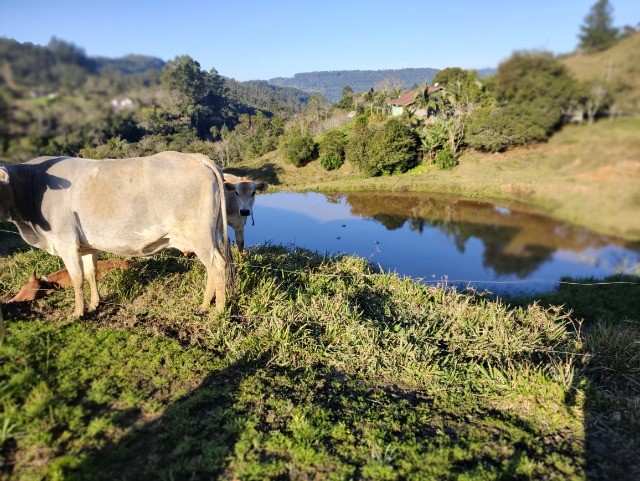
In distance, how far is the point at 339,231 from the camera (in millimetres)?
19531

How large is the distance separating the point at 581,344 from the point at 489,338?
1275 millimetres

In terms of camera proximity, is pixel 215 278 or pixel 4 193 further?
pixel 215 278

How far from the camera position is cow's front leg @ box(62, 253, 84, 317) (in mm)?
5117

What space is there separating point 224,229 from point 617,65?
4516mm

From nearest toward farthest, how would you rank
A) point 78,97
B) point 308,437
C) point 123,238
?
point 78,97, point 308,437, point 123,238

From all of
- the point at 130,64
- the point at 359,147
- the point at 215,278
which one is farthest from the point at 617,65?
the point at 359,147

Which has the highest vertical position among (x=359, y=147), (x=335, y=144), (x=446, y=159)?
(x=446, y=159)

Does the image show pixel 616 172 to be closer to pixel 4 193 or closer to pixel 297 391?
pixel 297 391

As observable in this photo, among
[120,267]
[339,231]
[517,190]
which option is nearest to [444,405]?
[517,190]

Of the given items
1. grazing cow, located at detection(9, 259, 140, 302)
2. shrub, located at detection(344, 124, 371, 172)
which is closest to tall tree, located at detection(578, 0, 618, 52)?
grazing cow, located at detection(9, 259, 140, 302)

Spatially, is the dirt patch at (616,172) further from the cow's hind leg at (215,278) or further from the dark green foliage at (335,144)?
the dark green foliage at (335,144)

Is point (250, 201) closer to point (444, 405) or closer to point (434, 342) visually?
point (434, 342)

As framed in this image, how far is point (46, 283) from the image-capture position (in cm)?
596

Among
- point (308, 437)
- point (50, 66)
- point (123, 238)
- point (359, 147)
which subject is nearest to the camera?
point (50, 66)
